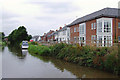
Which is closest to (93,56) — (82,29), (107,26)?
(107,26)

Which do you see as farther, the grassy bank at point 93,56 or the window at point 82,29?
the window at point 82,29

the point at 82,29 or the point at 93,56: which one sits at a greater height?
the point at 82,29

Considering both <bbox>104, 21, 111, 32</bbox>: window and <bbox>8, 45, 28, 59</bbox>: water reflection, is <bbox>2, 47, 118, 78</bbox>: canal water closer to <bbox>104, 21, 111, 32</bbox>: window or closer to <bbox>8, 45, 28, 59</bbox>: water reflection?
<bbox>8, 45, 28, 59</bbox>: water reflection

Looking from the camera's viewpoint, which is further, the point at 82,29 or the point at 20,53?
the point at 82,29

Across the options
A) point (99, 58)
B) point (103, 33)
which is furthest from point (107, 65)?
point (103, 33)

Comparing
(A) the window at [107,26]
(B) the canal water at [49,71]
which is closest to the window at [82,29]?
(A) the window at [107,26]

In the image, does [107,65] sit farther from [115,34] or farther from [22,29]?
[22,29]

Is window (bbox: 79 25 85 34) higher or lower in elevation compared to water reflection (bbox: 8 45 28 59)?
higher

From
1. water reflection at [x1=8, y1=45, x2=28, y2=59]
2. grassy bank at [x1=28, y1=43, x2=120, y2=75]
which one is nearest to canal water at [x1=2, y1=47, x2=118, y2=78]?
grassy bank at [x1=28, y1=43, x2=120, y2=75]

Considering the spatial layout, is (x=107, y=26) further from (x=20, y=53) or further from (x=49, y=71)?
(x=49, y=71)

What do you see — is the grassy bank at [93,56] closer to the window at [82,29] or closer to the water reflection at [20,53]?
the water reflection at [20,53]

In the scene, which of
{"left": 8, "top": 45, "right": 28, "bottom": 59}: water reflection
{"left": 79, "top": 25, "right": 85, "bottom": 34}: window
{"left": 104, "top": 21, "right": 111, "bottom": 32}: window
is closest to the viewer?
{"left": 8, "top": 45, "right": 28, "bottom": 59}: water reflection

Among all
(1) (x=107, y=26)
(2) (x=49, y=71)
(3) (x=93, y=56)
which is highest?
(1) (x=107, y=26)

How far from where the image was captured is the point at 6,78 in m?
7.89
